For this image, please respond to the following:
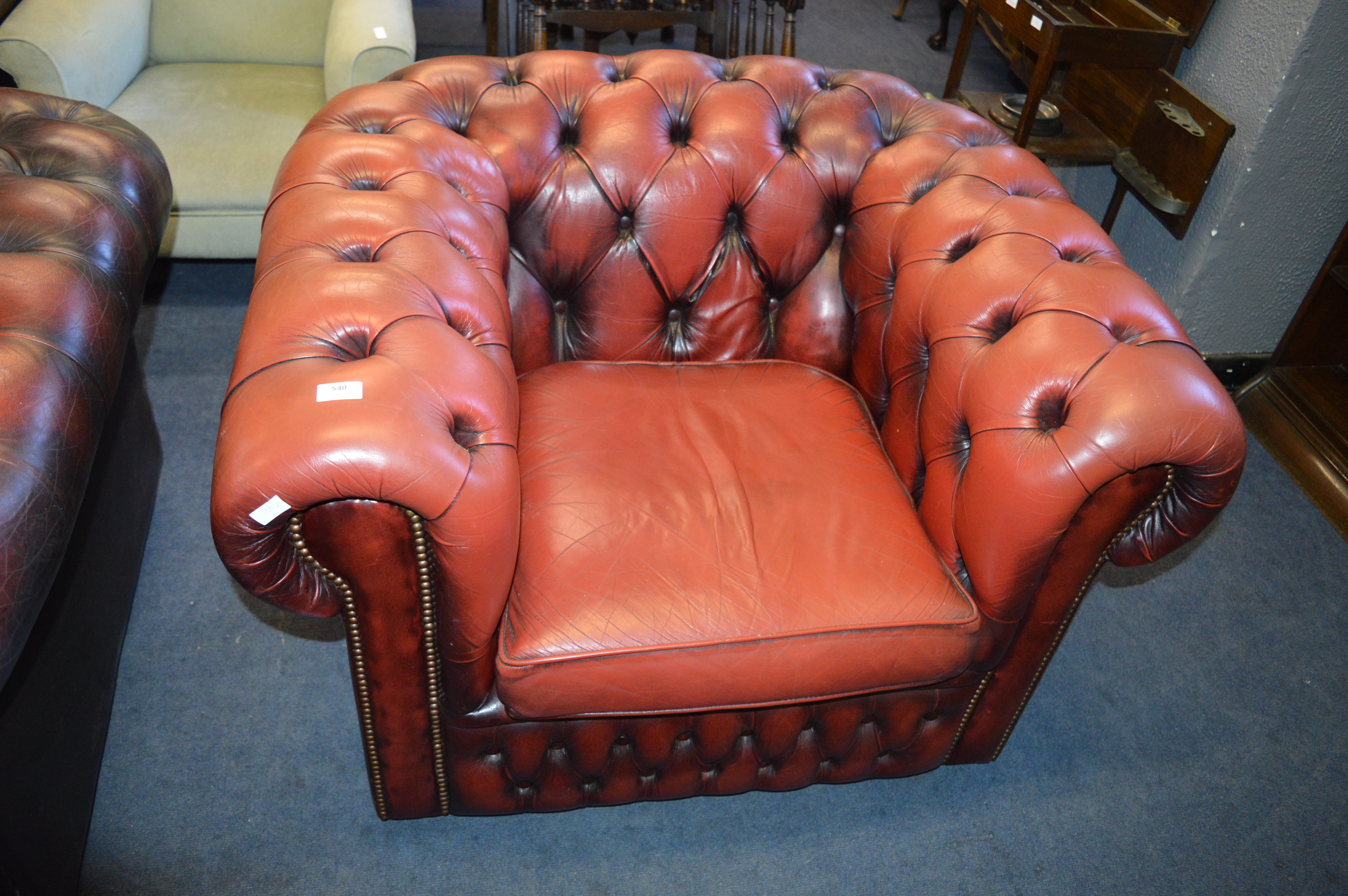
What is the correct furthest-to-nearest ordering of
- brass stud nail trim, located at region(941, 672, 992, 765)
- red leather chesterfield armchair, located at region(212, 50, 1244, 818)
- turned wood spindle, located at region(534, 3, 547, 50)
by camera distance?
turned wood spindle, located at region(534, 3, 547, 50) < brass stud nail trim, located at region(941, 672, 992, 765) < red leather chesterfield armchair, located at region(212, 50, 1244, 818)

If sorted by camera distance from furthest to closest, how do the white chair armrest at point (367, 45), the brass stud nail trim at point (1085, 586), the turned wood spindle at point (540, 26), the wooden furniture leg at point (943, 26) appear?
the wooden furniture leg at point (943, 26) < the turned wood spindle at point (540, 26) < the white chair armrest at point (367, 45) < the brass stud nail trim at point (1085, 586)

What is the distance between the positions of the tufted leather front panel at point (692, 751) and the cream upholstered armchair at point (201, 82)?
1370 mm

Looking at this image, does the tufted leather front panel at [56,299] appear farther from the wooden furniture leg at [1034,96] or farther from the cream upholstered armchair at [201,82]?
the wooden furniture leg at [1034,96]

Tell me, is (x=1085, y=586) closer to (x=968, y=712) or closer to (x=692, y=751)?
(x=968, y=712)

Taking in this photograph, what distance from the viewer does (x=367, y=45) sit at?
84.1 inches

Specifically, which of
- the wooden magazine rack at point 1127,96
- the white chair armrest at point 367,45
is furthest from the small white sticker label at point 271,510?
the wooden magazine rack at point 1127,96

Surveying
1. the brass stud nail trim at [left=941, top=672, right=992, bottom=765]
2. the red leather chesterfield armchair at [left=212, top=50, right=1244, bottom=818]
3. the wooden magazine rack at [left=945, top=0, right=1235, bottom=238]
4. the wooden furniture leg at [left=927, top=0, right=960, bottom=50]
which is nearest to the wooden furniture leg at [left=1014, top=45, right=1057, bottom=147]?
the wooden magazine rack at [left=945, top=0, right=1235, bottom=238]

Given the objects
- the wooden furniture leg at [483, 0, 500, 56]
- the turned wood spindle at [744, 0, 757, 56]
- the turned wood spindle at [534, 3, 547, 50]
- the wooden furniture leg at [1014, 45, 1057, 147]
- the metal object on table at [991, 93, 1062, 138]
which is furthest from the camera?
the wooden furniture leg at [483, 0, 500, 56]

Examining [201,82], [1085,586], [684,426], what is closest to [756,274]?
[684,426]

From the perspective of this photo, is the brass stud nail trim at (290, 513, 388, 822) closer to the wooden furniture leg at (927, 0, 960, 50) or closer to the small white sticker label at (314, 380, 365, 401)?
the small white sticker label at (314, 380, 365, 401)

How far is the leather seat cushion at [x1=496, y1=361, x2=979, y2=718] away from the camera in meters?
1.16

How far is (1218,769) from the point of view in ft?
5.31

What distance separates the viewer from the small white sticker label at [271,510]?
3.14 ft

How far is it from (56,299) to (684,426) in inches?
33.2
